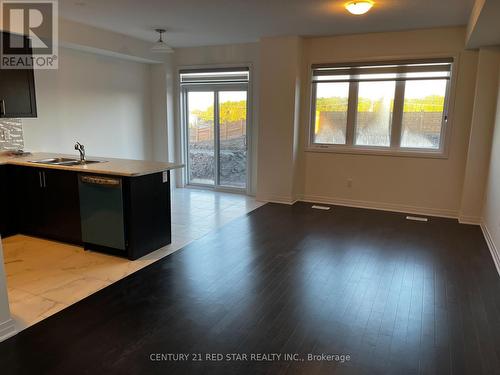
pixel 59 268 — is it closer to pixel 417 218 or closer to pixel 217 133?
pixel 217 133

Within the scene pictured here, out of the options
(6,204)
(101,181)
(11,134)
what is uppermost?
(11,134)

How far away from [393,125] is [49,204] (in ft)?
15.4

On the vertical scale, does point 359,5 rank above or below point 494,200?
above

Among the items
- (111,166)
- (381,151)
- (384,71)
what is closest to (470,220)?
(381,151)

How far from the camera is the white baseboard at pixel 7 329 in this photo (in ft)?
7.63

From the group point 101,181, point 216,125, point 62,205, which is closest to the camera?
point 101,181

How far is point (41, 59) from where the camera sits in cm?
484

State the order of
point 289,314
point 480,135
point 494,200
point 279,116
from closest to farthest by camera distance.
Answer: point 289,314, point 494,200, point 480,135, point 279,116

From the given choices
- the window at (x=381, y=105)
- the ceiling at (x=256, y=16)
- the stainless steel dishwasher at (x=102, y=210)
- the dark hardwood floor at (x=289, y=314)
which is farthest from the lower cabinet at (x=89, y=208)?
the window at (x=381, y=105)

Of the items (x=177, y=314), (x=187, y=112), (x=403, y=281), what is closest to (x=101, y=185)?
(x=177, y=314)

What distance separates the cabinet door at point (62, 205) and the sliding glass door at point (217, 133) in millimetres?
3397

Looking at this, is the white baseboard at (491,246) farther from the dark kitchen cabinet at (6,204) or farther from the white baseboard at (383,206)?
the dark kitchen cabinet at (6,204)

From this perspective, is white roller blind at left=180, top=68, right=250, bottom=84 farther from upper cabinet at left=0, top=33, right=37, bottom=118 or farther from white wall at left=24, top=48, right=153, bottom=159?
upper cabinet at left=0, top=33, right=37, bottom=118

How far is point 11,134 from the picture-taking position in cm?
457
